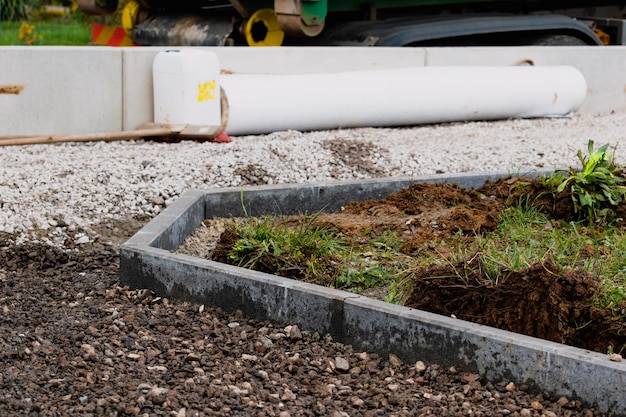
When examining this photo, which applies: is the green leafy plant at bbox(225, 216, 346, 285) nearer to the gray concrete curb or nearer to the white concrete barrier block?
the gray concrete curb

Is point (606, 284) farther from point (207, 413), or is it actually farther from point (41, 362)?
point (41, 362)

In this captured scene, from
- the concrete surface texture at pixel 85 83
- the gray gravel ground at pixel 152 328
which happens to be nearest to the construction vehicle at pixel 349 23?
the concrete surface texture at pixel 85 83

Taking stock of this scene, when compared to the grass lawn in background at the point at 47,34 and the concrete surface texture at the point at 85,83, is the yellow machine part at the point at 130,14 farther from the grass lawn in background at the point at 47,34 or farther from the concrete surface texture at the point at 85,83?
the grass lawn in background at the point at 47,34

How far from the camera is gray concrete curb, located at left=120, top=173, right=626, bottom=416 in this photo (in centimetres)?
293

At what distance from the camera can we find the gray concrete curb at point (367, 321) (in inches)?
115

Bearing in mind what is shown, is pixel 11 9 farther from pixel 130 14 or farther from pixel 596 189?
pixel 596 189

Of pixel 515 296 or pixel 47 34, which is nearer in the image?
pixel 515 296

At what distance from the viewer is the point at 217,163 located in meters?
5.85

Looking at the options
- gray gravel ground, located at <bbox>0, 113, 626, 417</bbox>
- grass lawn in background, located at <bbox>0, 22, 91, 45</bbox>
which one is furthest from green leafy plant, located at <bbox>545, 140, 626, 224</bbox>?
grass lawn in background, located at <bbox>0, 22, 91, 45</bbox>

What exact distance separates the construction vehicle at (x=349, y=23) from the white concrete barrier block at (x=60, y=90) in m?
2.04

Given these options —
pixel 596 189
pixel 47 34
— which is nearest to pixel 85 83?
pixel 596 189

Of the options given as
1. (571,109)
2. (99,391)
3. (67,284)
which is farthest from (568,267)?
(571,109)

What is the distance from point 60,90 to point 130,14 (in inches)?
139

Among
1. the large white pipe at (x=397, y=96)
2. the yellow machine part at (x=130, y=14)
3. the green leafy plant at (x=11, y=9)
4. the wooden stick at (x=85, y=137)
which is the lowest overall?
the wooden stick at (x=85, y=137)
